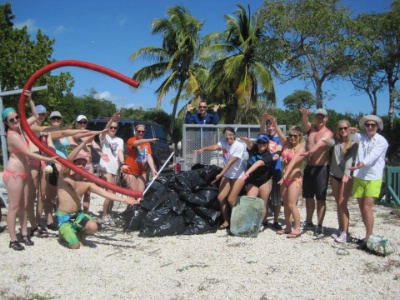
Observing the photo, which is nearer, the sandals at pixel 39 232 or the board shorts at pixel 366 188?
the board shorts at pixel 366 188

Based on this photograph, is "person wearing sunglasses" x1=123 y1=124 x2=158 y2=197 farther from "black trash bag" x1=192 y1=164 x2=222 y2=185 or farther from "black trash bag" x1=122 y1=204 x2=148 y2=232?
"black trash bag" x1=192 y1=164 x2=222 y2=185

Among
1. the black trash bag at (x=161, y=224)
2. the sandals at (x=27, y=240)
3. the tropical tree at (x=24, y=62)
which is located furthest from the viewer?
the tropical tree at (x=24, y=62)

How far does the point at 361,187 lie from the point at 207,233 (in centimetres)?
223

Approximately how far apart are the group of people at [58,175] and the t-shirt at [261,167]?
1.64 metres

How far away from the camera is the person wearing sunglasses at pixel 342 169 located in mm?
5133

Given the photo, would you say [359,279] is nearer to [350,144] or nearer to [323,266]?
[323,266]

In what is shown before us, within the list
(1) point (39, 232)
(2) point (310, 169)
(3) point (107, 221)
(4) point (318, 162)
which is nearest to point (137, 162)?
(3) point (107, 221)

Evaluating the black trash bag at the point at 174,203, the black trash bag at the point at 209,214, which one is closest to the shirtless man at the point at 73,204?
the black trash bag at the point at 174,203

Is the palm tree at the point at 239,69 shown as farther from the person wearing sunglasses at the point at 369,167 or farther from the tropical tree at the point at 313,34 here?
the person wearing sunglasses at the point at 369,167

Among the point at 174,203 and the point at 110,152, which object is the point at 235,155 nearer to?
the point at 174,203

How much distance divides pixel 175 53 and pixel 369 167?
60.4ft

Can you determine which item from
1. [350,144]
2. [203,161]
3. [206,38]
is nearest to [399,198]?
[350,144]

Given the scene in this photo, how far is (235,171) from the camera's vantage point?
5742 millimetres

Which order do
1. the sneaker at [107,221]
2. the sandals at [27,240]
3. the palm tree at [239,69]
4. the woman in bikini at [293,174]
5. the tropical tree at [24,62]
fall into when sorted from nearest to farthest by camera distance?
the sandals at [27,240] → the woman in bikini at [293,174] → the sneaker at [107,221] → the tropical tree at [24,62] → the palm tree at [239,69]
